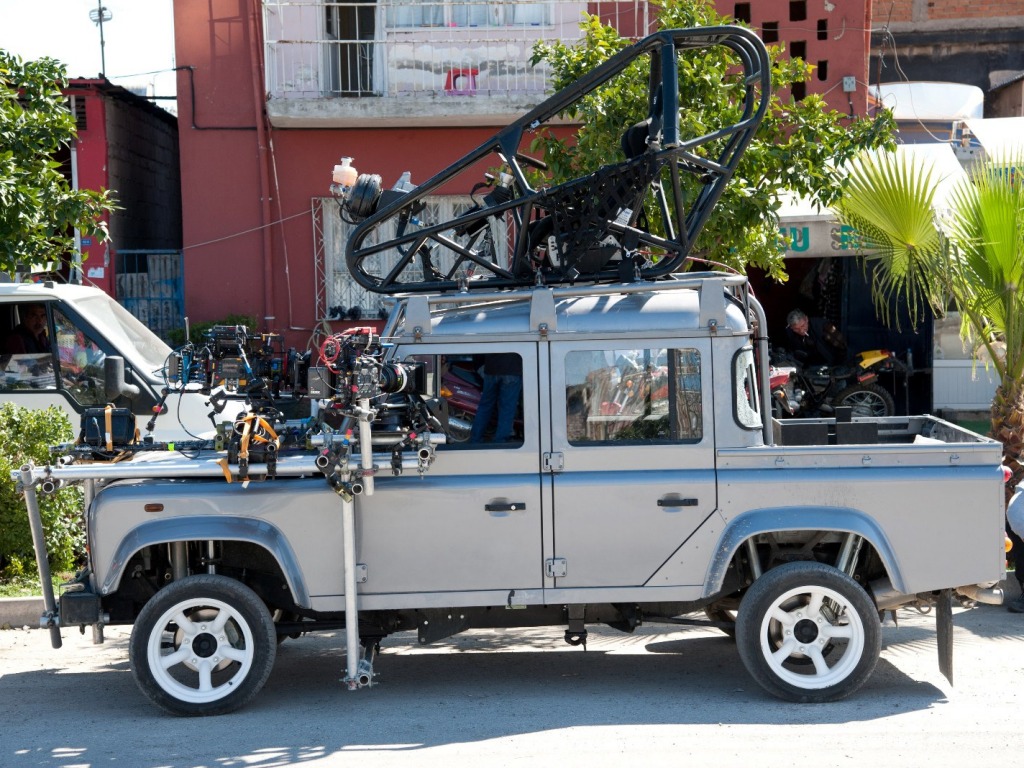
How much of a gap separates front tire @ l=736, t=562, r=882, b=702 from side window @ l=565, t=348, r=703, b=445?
907 mm

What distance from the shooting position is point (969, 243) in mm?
8789

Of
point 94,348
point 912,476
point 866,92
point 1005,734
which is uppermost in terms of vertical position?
point 866,92

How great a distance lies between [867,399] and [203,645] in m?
9.83

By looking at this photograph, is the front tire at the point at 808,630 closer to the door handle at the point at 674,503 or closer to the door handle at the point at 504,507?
the door handle at the point at 674,503

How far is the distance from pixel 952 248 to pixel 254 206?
8.31 meters

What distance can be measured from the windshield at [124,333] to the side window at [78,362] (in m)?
0.15

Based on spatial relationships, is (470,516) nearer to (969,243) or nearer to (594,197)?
(594,197)

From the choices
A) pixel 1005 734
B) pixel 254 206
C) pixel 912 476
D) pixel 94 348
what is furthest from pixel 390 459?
pixel 254 206

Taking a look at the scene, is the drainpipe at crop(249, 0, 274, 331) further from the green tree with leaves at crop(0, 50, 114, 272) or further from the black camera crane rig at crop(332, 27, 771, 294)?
the black camera crane rig at crop(332, 27, 771, 294)

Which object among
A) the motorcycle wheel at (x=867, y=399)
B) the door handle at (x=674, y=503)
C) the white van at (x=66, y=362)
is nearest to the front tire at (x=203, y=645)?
the door handle at (x=674, y=503)

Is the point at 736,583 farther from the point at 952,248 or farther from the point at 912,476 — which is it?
the point at 952,248

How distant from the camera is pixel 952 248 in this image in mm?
9133

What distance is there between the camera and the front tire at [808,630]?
6.38 metres

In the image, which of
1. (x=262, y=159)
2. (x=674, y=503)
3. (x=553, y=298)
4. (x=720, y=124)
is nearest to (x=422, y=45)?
(x=262, y=159)
